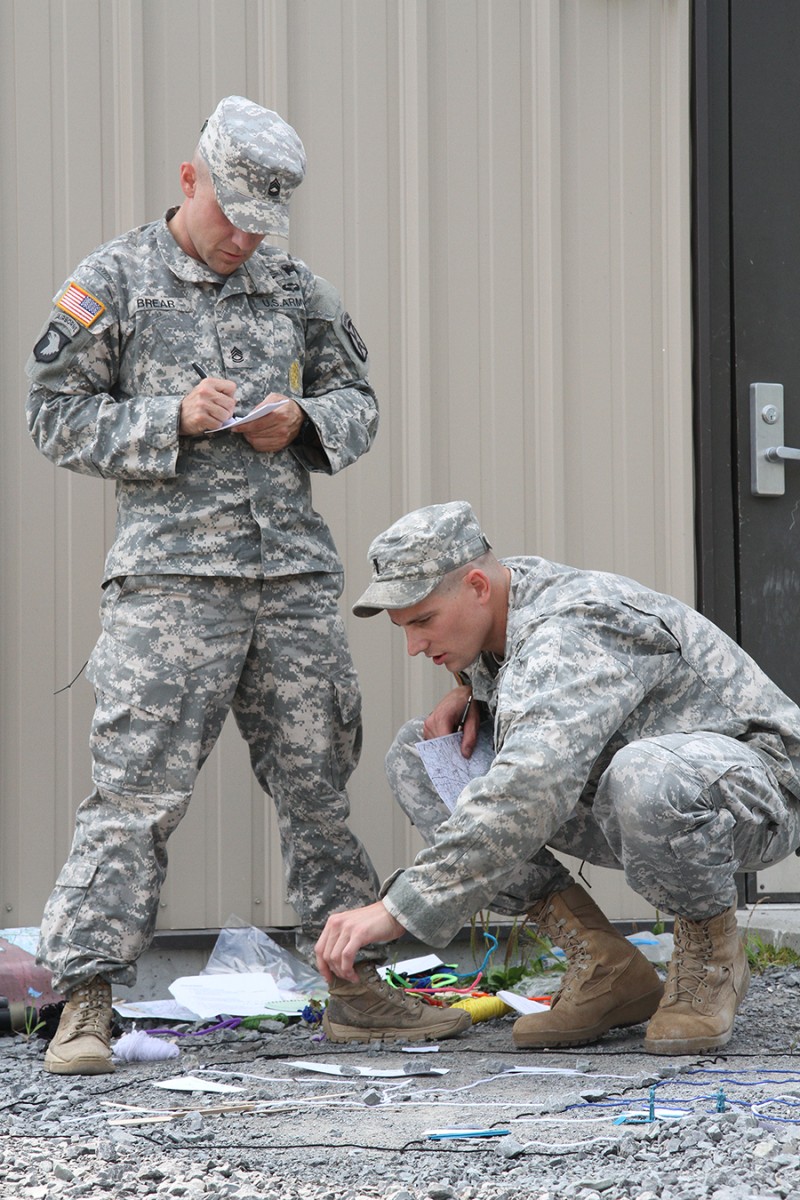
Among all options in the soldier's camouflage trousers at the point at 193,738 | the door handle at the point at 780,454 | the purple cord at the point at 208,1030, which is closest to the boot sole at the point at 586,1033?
the soldier's camouflage trousers at the point at 193,738

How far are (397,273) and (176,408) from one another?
4.32 ft

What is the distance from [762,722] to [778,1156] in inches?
42.9

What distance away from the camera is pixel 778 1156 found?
1.97 meters

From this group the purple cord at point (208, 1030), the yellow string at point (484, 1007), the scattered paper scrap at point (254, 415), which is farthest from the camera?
the yellow string at point (484, 1007)

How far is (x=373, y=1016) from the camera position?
3121 millimetres

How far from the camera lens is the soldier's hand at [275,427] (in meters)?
3.05

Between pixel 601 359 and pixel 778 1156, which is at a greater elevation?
pixel 601 359

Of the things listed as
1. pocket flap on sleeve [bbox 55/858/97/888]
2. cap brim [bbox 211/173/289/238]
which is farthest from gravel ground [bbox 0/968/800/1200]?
cap brim [bbox 211/173/289/238]

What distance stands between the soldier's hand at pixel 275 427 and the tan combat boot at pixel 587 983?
1.11 meters

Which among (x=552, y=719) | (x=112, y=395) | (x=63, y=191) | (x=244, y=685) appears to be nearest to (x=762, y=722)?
(x=552, y=719)

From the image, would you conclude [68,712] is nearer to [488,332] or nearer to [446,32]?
[488,332]

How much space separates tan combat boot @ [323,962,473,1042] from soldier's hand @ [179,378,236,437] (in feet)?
3.81

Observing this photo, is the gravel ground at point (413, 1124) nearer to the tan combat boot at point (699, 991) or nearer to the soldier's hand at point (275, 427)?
the tan combat boot at point (699, 991)

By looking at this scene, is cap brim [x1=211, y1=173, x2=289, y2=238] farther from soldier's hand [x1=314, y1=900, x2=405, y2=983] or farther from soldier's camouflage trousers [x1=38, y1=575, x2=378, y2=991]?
soldier's hand [x1=314, y1=900, x2=405, y2=983]
